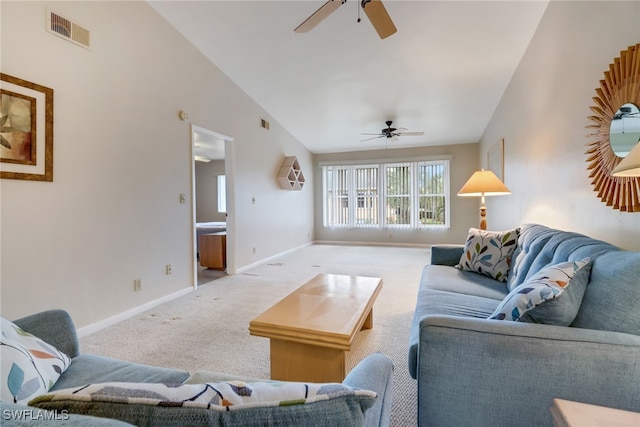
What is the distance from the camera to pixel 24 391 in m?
0.84

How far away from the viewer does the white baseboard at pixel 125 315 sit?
249 centimetres

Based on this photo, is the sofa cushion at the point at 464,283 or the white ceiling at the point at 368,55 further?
the white ceiling at the point at 368,55

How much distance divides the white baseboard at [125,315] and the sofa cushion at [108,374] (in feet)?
5.35

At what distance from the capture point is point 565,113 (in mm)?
2268

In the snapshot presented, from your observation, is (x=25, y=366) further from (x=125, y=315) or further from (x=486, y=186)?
(x=486, y=186)

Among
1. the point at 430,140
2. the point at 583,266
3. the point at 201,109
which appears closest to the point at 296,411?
the point at 583,266

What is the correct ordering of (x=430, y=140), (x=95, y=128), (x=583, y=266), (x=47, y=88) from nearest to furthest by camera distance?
(x=583, y=266), (x=47, y=88), (x=95, y=128), (x=430, y=140)

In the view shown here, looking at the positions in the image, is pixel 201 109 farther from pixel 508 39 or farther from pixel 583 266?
pixel 583 266

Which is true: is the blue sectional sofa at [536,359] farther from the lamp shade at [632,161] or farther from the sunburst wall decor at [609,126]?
the sunburst wall decor at [609,126]

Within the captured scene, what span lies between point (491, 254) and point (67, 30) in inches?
157

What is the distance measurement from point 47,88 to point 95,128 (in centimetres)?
42

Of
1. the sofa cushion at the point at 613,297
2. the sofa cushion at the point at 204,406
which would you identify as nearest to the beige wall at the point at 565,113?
the sofa cushion at the point at 613,297

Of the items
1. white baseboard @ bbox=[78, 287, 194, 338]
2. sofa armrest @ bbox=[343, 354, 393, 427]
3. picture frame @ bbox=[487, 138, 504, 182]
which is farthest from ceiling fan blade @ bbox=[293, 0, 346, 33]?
picture frame @ bbox=[487, 138, 504, 182]

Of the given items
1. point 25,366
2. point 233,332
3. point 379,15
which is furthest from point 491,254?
point 25,366
